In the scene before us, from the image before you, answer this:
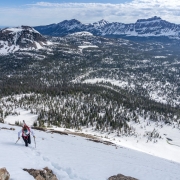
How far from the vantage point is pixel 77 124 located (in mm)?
150000

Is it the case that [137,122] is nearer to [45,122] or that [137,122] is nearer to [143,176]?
[45,122]

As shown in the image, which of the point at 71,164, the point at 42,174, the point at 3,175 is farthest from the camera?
the point at 71,164

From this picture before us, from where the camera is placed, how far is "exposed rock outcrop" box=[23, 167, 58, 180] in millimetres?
23002

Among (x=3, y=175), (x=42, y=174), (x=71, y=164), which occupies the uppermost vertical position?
(x=3, y=175)

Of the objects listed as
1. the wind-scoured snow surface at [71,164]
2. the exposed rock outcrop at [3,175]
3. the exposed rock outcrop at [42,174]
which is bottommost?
the wind-scoured snow surface at [71,164]

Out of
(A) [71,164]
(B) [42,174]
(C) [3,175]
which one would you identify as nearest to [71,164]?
(A) [71,164]

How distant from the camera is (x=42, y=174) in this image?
78.7ft

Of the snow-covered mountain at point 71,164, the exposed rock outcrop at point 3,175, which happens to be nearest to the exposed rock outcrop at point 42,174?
the snow-covered mountain at point 71,164

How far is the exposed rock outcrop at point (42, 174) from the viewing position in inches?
906

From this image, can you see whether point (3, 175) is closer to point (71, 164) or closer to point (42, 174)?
point (42, 174)

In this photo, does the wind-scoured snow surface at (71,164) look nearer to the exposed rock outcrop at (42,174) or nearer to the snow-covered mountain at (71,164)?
the snow-covered mountain at (71,164)

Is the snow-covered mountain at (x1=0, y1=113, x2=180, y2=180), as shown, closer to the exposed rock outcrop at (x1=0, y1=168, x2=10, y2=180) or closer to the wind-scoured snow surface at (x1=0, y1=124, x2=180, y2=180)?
the wind-scoured snow surface at (x1=0, y1=124, x2=180, y2=180)

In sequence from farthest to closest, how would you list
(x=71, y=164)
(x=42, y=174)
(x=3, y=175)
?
1. (x=71, y=164)
2. (x=42, y=174)
3. (x=3, y=175)

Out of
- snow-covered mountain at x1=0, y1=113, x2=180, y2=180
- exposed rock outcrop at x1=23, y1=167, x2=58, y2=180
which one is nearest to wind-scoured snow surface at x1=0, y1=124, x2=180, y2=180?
snow-covered mountain at x1=0, y1=113, x2=180, y2=180
